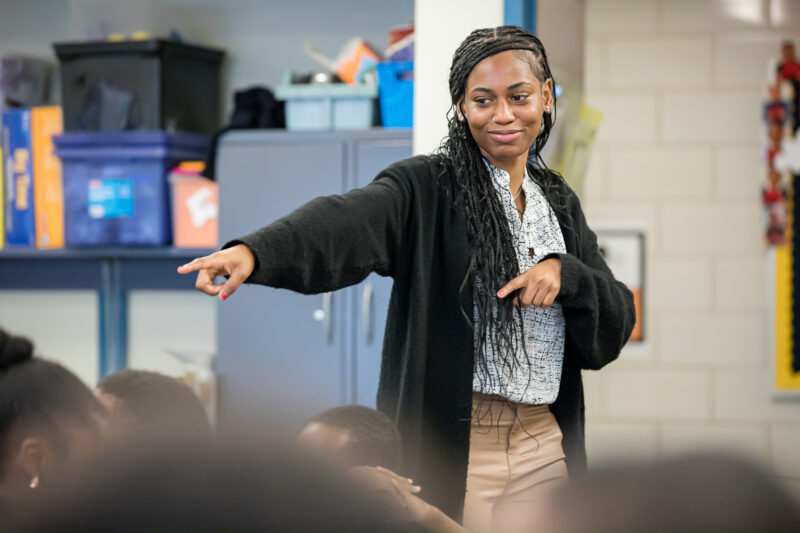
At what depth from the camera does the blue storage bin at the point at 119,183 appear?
9.85 feet

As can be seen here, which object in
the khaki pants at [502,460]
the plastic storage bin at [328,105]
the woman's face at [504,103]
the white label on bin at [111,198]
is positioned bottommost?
the khaki pants at [502,460]

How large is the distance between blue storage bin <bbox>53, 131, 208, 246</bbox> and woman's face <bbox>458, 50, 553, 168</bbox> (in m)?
1.99

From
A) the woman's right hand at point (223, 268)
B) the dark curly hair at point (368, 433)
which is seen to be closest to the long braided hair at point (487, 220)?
the woman's right hand at point (223, 268)

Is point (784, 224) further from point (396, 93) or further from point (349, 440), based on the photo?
point (349, 440)

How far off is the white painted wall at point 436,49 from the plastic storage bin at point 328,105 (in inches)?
30.8

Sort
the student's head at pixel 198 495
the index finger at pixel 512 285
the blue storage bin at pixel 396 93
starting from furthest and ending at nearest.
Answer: the blue storage bin at pixel 396 93, the index finger at pixel 512 285, the student's head at pixel 198 495

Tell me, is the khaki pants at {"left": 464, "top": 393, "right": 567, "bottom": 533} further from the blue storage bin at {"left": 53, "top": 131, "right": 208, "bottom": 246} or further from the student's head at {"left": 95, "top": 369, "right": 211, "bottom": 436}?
the blue storage bin at {"left": 53, "top": 131, "right": 208, "bottom": 246}

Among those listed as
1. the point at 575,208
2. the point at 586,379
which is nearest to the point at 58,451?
Result: the point at 575,208

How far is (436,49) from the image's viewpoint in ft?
6.56

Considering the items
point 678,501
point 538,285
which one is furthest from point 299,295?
point 678,501

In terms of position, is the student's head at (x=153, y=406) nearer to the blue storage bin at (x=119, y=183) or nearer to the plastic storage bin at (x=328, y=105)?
the plastic storage bin at (x=328, y=105)

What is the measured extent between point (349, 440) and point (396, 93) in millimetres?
2489

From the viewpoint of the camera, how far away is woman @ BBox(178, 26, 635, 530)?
1.19 metres

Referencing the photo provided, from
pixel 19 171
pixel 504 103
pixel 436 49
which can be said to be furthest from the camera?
pixel 19 171
